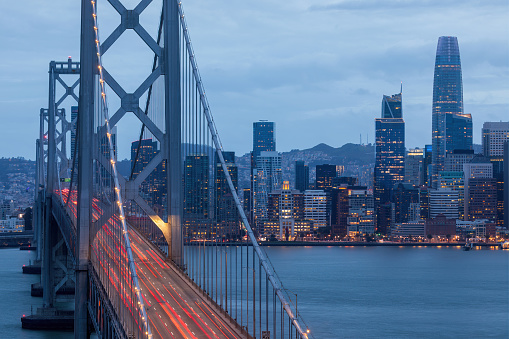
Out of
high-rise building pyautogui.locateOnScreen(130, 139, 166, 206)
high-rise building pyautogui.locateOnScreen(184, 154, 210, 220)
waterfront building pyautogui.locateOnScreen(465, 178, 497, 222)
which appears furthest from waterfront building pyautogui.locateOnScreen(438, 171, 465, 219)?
high-rise building pyautogui.locateOnScreen(184, 154, 210, 220)

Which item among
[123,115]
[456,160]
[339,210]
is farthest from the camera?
[456,160]

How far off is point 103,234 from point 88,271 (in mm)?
2633

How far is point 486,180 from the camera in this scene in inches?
6319

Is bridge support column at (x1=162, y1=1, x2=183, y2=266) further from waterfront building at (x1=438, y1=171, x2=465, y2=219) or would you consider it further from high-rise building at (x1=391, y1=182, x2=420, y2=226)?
waterfront building at (x1=438, y1=171, x2=465, y2=219)

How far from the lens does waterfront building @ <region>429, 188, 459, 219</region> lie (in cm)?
15662

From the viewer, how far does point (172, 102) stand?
19.7 metres

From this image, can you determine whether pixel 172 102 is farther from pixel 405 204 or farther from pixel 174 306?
pixel 405 204

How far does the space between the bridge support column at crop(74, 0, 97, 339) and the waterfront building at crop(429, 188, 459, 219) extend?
139303 mm

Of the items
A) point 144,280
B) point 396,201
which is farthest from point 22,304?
point 396,201

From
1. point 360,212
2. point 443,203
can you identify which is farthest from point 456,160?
point 360,212

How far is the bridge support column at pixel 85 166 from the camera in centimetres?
1950

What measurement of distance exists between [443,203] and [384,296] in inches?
4151

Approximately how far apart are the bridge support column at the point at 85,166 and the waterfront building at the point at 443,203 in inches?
5484

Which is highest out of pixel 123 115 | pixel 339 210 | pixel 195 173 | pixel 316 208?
pixel 123 115
